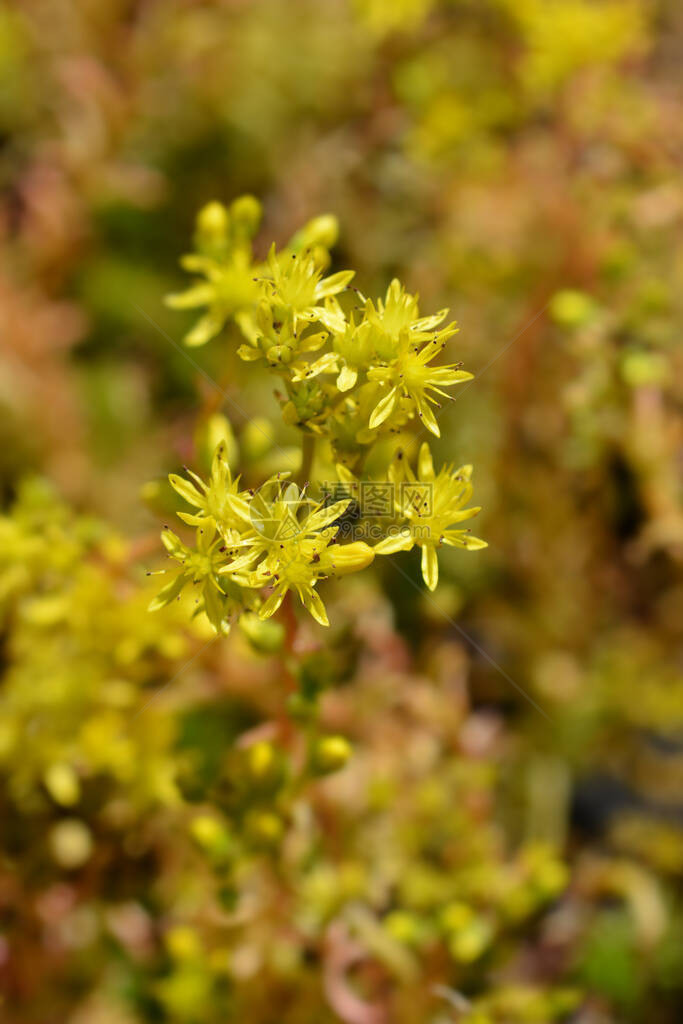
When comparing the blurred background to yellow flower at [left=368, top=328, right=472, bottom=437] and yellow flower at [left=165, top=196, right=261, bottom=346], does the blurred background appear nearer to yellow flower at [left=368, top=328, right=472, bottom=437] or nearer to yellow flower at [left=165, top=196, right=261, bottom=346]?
yellow flower at [left=165, top=196, right=261, bottom=346]

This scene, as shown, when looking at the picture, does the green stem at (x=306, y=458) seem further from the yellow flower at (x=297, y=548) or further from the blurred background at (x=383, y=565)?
the blurred background at (x=383, y=565)

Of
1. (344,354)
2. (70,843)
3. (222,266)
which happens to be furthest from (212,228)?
(70,843)

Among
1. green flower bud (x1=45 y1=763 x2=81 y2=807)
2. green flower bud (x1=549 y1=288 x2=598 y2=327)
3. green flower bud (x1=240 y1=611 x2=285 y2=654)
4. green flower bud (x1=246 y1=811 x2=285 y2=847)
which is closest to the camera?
green flower bud (x1=240 y1=611 x2=285 y2=654)

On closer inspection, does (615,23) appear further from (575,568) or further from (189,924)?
(189,924)

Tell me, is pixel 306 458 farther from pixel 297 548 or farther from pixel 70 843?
pixel 70 843

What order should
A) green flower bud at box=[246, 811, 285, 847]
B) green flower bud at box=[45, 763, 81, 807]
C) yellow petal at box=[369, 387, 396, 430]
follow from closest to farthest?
yellow petal at box=[369, 387, 396, 430] < green flower bud at box=[246, 811, 285, 847] < green flower bud at box=[45, 763, 81, 807]

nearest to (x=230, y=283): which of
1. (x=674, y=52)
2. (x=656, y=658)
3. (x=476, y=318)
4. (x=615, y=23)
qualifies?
(x=476, y=318)

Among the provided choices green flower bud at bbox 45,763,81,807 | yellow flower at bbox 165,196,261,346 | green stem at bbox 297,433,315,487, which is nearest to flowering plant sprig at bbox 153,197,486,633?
green stem at bbox 297,433,315,487
